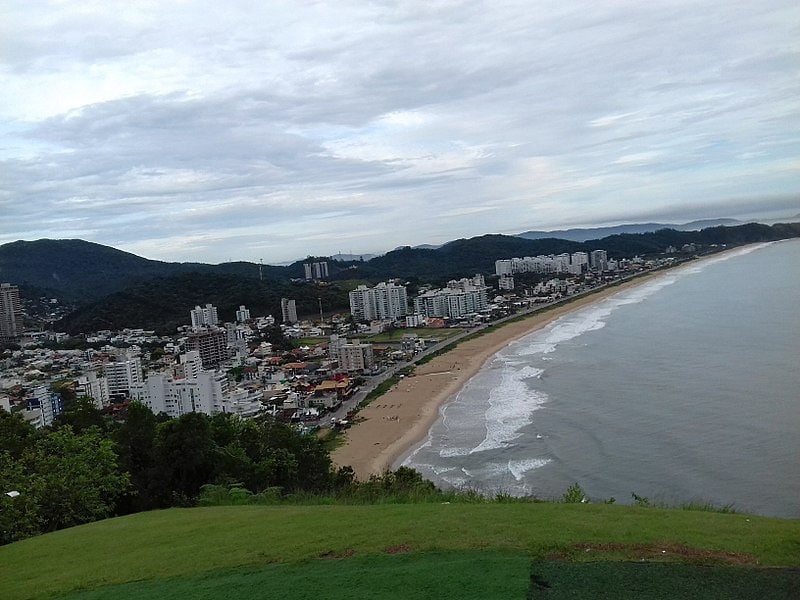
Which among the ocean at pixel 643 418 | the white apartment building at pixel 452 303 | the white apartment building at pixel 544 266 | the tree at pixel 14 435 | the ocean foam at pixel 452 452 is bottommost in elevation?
the ocean foam at pixel 452 452

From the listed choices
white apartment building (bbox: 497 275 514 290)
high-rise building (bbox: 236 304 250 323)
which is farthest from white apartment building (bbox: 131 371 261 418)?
white apartment building (bbox: 497 275 514 290)

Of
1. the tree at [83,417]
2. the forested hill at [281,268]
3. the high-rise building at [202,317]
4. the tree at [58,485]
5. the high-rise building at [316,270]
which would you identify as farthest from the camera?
the high-rise building at [316,270]

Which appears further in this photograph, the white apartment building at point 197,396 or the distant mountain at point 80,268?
the distant mountain at point 80,268

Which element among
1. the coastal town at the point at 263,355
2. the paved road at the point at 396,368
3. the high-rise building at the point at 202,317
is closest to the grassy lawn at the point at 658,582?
the coastal town at the point at 263,355

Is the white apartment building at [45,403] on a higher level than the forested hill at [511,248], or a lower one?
lower

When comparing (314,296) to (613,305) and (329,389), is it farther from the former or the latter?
(329,389)

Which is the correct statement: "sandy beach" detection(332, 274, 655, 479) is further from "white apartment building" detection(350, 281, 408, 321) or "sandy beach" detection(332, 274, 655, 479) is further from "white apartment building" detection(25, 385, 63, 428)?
"white apartment building" detection(350, 281, 408, 321)

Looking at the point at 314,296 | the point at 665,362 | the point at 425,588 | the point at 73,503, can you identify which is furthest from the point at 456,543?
the point at 314,296

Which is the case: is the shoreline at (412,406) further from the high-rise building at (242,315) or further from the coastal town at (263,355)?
the high-rise building at (242,315)

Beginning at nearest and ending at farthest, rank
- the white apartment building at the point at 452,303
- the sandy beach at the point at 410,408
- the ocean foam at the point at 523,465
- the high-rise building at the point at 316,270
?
the ocean foam at the point at 523,465, the sandy beach at the point at 410,408, the white apartment building at the point at 452,303, the high-rise building at the point at 316,270
